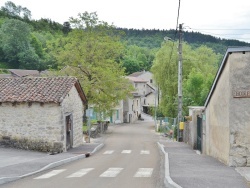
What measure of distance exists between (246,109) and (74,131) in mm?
15529

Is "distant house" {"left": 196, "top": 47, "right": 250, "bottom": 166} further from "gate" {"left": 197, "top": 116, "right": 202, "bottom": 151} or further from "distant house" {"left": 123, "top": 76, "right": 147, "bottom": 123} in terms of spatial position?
"distant house" {"left": 123, "top": 76, "right": 147, "bottom": 123}

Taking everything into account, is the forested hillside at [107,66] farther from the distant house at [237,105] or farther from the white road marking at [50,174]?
the white road marking at [50,174]

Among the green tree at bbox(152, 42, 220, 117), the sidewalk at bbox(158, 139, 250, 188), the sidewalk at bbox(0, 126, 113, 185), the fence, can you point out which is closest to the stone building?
the sidewalk at bbox(158, 139, 250, 188)

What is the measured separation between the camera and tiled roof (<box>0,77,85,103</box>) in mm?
24094

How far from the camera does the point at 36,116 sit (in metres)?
24.1

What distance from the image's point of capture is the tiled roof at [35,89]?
24.1 meters

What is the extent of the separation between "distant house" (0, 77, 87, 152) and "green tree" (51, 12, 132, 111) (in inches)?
625

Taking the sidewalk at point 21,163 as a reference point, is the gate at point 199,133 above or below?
above

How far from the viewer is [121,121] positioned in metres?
75.0

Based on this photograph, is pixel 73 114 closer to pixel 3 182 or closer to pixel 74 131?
pixel 74 131

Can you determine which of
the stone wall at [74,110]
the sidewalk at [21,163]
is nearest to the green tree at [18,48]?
the stone wall at [74,110]

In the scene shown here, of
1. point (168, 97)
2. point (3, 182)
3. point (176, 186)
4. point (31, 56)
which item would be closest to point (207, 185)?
point (176, 186)

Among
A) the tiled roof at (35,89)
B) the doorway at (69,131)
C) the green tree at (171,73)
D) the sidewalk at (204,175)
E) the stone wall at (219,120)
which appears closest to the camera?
the sidewalk at (204,175)

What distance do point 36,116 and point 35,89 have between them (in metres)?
2.10
